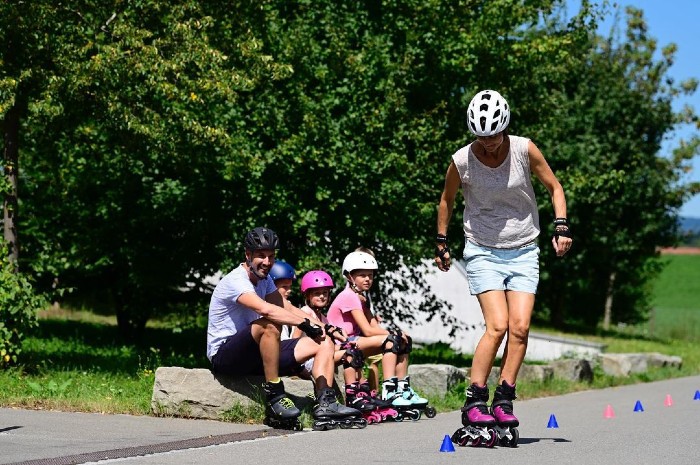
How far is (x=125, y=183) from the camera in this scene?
63.8 feet

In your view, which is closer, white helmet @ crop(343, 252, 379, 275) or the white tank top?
the white tank top

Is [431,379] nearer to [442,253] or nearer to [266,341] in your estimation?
[266,341]

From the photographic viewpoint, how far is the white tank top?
26.9 feet

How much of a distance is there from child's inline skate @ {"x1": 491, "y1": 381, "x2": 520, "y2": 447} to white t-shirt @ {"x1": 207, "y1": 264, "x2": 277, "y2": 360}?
2145 mm

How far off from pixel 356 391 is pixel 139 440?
239cm

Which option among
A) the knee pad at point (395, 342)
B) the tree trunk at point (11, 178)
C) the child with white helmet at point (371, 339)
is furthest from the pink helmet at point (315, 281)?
the tree trunk at point (11, 178)

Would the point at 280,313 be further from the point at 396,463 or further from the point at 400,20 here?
the point at 400,20

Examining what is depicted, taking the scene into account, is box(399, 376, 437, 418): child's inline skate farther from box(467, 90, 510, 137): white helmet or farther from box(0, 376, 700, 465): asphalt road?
box(467, 90, 510, 137): white helmet

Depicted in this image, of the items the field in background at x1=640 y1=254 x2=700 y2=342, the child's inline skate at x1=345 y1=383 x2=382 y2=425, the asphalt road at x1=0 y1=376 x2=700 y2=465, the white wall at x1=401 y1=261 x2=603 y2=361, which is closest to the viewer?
the asphalt road at x1=0 y1=376 x2=700 y2=465

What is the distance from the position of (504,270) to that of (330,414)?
5.84 ft

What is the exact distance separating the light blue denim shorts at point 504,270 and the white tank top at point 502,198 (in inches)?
2.1

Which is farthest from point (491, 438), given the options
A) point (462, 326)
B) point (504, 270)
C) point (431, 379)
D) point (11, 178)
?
point (462, 326)

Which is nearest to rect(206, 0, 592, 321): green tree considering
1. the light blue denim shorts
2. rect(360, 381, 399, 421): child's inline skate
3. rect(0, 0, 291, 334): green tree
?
rect(0, 0, 291, 334): green tree

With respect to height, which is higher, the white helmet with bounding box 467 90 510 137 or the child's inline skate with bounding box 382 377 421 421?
the white helmet with bounding box 467 90 510 137
